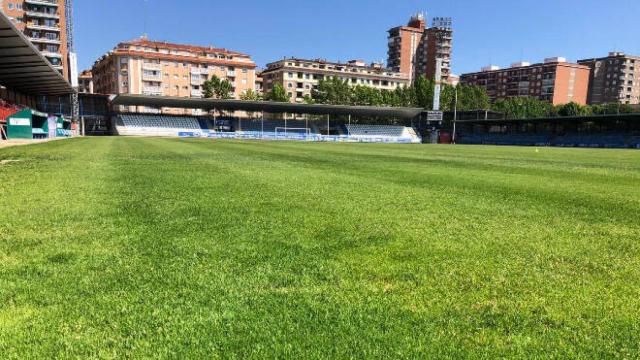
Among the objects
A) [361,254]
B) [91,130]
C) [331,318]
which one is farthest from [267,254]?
[91,130]

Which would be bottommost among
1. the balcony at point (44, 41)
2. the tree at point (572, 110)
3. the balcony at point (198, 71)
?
the tree at point (572, 110)

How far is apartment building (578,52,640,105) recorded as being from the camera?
492 ft

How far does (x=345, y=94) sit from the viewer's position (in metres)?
97.5

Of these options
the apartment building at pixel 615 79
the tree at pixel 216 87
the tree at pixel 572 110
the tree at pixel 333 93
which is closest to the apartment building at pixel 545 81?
the apartment building at pixel 615 79

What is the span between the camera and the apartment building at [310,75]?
11138 cm

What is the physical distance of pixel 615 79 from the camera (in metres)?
153

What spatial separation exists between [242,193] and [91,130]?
3095 inches

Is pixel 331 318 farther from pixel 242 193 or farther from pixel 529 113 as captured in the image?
pixel 529 113

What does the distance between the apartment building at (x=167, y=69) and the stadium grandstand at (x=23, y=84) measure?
39.1m

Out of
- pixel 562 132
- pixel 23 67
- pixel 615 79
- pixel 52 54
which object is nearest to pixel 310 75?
pixel 52 54

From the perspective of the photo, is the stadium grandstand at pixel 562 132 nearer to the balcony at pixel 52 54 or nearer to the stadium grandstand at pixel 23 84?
the stadium grandstand at pixel 23 84

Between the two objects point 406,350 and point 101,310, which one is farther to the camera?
point 101,310

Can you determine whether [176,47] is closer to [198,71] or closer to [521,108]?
[198,71]

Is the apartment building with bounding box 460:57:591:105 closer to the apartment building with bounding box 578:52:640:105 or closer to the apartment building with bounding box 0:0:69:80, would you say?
the apartment building with bounding box 578:52:640:105
